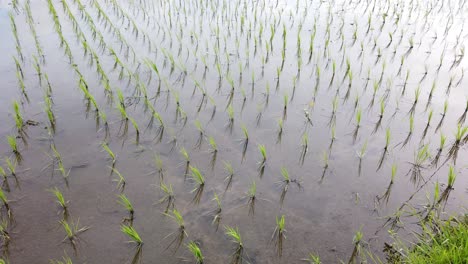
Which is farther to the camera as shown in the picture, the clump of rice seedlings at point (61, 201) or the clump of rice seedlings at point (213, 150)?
the clump of rice seedlings at point (213, 150)

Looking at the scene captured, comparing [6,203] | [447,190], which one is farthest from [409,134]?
[6,203]

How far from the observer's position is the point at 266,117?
3.40 m

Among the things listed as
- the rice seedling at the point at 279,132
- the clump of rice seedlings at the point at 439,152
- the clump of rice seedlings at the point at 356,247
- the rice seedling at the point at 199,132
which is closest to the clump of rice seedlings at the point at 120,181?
the rice seedling at the point at 199,132

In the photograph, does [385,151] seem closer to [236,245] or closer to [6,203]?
[236,245]

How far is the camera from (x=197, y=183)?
2674mm

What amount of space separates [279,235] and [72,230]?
4.36ft

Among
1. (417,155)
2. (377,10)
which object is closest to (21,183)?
(417,155)

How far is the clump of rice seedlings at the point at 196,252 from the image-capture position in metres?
2.04

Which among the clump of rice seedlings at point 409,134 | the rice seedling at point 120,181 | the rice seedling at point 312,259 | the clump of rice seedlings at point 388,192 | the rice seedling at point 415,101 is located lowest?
the rice seedling at point 312,259

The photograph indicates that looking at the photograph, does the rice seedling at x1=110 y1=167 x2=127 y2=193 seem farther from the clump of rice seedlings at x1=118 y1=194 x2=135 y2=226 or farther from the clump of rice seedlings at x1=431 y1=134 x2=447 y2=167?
the clump of rice seedlings at x1=431 y1=134 x2=447 y2=167

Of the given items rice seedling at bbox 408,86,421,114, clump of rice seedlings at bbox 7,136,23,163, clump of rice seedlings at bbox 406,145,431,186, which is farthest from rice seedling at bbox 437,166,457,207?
clump of rice seedlings at bbox 7,136,23,163

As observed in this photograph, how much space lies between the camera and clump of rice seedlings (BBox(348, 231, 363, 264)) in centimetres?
212

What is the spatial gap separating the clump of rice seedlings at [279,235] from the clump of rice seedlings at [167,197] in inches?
28.8

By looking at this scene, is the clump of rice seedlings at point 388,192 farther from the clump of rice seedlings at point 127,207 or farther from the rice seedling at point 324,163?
the clump of rice seedlings at point 127,207
